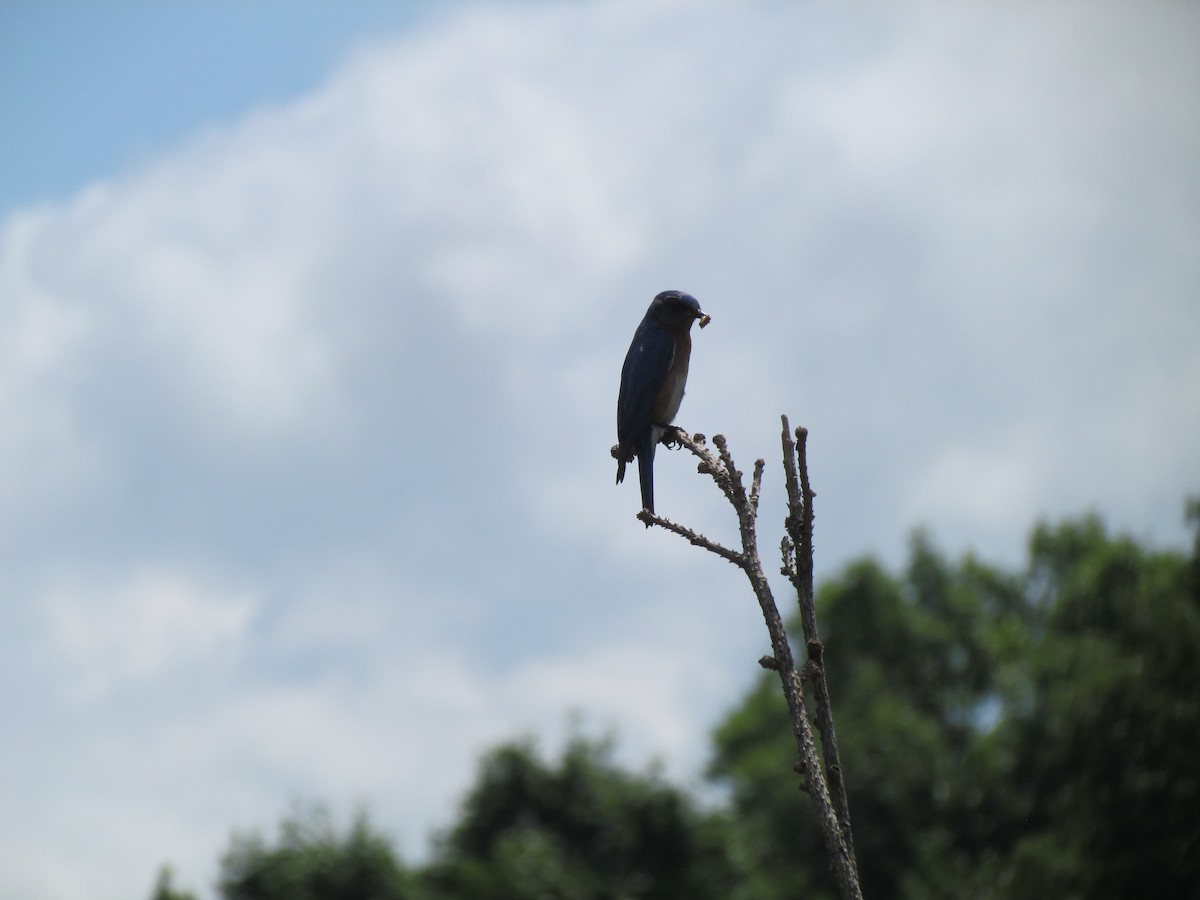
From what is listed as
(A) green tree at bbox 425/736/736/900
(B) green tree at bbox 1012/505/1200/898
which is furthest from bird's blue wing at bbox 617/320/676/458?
(A) green tree at bbox 425/736/736/900

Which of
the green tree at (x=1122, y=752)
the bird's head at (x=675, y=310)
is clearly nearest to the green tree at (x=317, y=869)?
the green tree at (x=1122, y=752)

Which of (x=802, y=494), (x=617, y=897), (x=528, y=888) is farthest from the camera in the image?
(x=617, y=897)

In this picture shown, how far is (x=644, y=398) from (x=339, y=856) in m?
39.4

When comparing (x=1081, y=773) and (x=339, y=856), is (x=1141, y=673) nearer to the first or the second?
(x=1081, y=773)

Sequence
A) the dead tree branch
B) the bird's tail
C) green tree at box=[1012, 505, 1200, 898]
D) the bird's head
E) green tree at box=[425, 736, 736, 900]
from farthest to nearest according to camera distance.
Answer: green tree at box=[425, 736, 736, 900] → green tree at box=[1012, 505, 1200, 898] → the bird's head → the bird's tail → the dead tree branch

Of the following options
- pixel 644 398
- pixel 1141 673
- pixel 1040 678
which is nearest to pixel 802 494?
pixel 644 398

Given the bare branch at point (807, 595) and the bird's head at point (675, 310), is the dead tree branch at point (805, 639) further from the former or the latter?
the bird's head at point (675, 310)

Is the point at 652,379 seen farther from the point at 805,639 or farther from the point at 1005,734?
the point at 1005,734

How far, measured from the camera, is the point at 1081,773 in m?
29.8

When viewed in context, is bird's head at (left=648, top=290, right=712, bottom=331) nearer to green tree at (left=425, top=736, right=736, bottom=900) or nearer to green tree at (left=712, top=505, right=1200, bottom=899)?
green tree at (left=712, top=505, right=1200, bottom=899)

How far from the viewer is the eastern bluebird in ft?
31.6

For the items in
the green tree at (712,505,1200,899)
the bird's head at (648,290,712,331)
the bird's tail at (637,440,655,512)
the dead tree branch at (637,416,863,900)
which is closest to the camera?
the dead tree branch at (637,416,863,900)

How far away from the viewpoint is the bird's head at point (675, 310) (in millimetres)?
10281

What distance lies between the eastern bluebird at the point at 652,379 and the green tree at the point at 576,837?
113 feet
